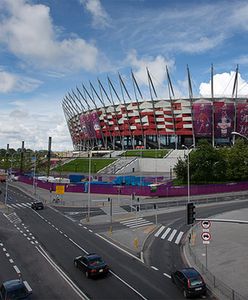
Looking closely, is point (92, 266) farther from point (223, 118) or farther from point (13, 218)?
point (223, 118)

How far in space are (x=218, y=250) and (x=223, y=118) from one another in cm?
10523

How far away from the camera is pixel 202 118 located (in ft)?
418

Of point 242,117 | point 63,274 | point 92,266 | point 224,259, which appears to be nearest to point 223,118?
point 242,117

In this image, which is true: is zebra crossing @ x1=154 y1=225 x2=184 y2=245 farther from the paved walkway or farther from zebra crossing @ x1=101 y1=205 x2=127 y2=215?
zebra crossing @ x1=101 y1=205 x2=127 y2=215

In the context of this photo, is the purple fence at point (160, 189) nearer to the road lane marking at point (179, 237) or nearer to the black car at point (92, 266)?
the road lane marking at point (179, 237)

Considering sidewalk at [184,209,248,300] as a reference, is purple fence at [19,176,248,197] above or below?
above

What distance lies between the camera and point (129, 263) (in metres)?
25.1

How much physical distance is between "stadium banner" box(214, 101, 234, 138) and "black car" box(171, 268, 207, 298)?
11357cm

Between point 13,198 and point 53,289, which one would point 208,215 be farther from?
point 13,198

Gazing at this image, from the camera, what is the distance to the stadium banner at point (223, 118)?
125250 mm

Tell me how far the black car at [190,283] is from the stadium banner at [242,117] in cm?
11544

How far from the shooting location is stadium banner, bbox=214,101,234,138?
125 meters

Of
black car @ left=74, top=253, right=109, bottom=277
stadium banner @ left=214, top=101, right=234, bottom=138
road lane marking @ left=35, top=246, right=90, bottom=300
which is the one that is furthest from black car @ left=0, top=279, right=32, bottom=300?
stadium banner @ left=214, top=101, right=234, bottom=138

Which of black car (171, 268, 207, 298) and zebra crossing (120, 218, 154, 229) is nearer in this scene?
black car (171, 268, 207, 298)
